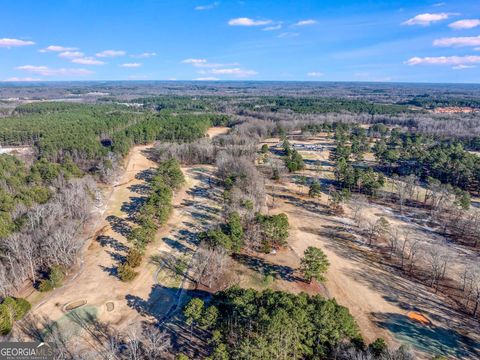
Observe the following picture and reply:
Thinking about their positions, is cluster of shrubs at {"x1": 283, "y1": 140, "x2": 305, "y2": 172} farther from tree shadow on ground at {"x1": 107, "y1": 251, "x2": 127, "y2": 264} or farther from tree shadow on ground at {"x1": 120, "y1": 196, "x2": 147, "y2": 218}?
tree shadow on ground at {"x1": 107, "y1": 251, "x2": 127, "y2": 264}

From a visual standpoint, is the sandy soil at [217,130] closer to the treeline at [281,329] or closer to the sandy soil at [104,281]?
the sandy soil at [104,281]

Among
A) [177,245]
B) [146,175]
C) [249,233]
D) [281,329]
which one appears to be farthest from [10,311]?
[146,175]

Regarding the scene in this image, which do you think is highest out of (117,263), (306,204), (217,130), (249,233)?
(217,130)

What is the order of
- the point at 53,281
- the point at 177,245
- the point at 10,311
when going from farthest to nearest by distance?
1. the point at 177,245
2. the point at 53,281
3. the point at 10,311

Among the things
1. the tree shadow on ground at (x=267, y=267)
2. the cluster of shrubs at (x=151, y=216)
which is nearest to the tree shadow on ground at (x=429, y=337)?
the tree shadow on ground at (x=267, y=267)

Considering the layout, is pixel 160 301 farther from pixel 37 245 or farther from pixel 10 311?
pixel 37 245

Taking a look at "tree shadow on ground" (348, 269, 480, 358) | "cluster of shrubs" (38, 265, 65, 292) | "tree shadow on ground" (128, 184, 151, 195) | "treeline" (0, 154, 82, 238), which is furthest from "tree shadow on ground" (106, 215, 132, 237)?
"tree shadow on ground" (348, 269, 480, 358)
